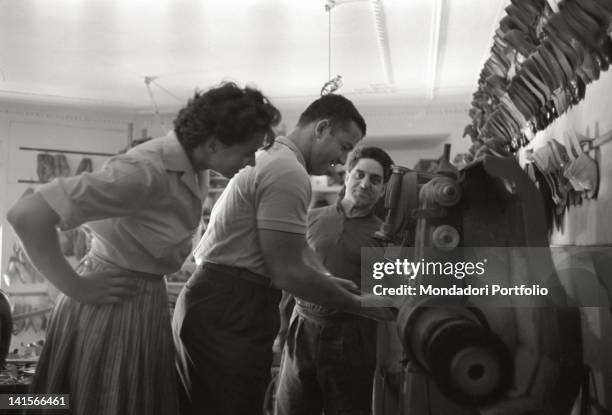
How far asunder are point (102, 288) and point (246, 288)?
1.50 ft

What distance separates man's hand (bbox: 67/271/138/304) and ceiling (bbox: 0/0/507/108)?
3020 millimetres

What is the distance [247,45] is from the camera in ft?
16.4

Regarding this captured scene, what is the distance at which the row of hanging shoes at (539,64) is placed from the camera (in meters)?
1.27

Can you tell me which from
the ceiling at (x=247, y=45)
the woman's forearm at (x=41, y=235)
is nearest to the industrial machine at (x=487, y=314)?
the woman's forearm at (x=41, y=235)

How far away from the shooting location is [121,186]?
4.65 feet

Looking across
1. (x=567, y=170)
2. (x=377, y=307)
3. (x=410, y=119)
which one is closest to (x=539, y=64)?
(x=567, y=170)

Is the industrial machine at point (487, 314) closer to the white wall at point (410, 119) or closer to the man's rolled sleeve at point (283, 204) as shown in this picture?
the man's rolled sleeve at point (283, 204)

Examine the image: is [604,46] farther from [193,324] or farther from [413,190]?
[193,324]

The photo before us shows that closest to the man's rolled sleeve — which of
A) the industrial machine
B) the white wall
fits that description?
the industrial machine

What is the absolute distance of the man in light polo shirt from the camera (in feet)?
5.84

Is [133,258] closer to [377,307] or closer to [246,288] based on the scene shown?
[246,288]

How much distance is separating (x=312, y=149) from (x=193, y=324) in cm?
74

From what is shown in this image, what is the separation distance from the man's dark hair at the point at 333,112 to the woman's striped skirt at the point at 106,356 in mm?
873

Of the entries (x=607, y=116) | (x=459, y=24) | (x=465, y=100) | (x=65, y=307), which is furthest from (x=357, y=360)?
(x=465, y=100)
